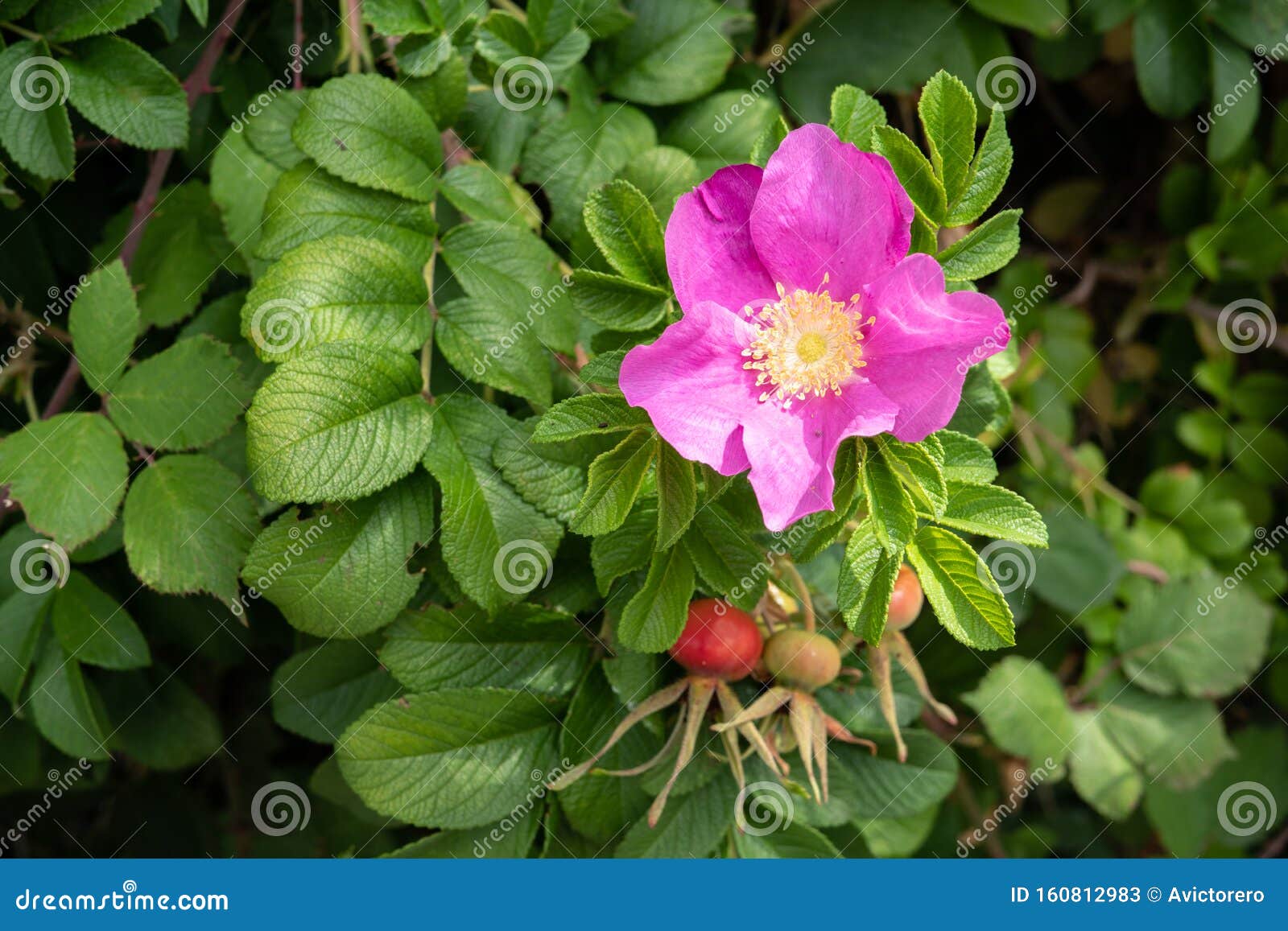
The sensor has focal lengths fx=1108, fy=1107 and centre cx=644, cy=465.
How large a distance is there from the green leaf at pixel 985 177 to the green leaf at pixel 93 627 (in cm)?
125

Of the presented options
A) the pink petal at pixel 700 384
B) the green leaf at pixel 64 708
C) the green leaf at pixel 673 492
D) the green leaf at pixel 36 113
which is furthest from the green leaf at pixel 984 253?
the green leaf at pixel 64 708

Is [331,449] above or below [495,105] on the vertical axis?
below

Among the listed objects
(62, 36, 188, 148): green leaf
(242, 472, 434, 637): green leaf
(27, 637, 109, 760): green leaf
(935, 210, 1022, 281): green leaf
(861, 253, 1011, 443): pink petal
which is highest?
(935, 210, 1022, 281): green leaf

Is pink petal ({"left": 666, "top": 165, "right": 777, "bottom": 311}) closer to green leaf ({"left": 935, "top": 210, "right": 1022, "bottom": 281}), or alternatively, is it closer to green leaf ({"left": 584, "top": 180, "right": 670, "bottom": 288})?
green leaf ({"left": 584, "top": 180, "right": 670, "bottom": 288})

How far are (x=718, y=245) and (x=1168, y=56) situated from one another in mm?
1354

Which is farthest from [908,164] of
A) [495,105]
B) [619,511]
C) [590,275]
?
[495,105]

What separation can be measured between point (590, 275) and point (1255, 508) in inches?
70.9

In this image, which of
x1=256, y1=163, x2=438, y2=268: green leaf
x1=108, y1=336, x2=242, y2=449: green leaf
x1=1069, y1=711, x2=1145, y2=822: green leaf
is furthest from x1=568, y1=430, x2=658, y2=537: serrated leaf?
x1=1069, y1=711, x2=1145, y2=822: green leaf

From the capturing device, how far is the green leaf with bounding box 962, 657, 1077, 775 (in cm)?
190

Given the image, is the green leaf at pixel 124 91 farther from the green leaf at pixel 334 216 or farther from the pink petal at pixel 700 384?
the pink petal at pixel 700 384

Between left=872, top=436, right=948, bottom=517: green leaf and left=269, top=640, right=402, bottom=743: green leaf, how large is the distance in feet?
2.65

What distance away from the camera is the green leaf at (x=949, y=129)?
3.70 feet

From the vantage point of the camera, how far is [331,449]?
124 centimetres

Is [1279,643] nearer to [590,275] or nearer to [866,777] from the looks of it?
[866,777]
